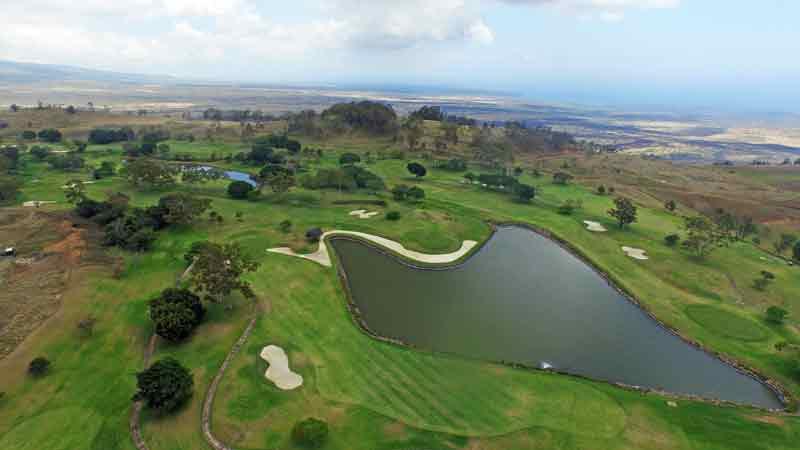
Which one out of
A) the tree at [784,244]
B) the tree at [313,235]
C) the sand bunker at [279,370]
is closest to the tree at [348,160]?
the tree at [313,235]

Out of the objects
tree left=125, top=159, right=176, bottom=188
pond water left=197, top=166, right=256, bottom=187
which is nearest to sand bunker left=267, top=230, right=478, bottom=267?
tree left=125, top=159, right=176, bottom=188

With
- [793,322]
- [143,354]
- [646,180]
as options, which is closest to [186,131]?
[143,354]

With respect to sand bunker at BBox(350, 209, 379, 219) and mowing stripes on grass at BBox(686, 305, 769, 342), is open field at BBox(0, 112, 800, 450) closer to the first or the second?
mowing stripes on grass at BBox(686, 305, 769, 342)

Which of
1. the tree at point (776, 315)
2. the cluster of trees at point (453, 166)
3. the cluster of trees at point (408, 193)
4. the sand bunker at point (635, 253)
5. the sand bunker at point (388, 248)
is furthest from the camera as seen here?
the cluster of trees at point (453, 166)

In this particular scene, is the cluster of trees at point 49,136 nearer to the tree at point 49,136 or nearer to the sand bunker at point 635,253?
the tree at point 49,136

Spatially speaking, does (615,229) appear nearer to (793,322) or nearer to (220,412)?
(793,322)

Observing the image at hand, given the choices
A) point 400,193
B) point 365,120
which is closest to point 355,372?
point 400,193
